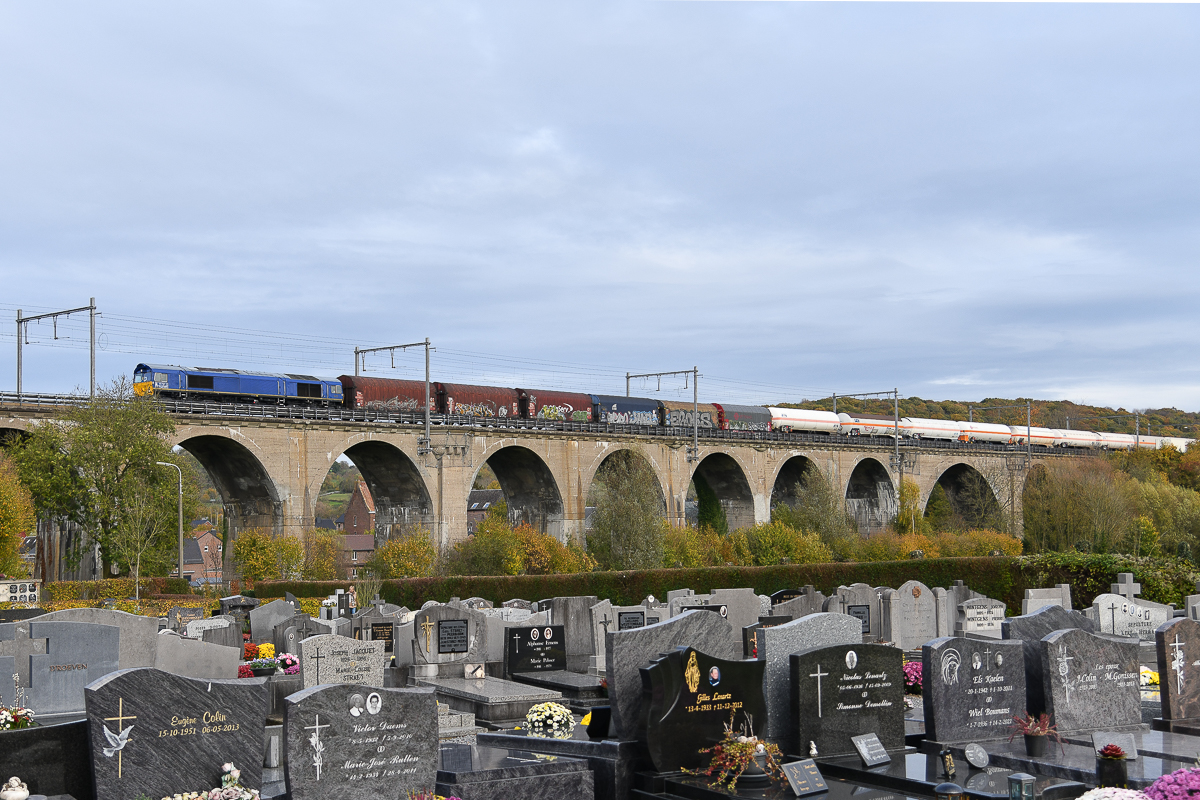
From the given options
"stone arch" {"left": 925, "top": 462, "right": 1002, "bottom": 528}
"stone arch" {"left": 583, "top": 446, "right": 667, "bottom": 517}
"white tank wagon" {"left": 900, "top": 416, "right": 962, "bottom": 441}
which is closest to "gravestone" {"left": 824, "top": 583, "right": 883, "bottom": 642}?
"stone arch" {"left": 583, "top": 446, "right": 667, "bottom": 517}

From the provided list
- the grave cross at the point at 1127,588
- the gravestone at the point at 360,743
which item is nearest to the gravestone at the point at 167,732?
the gravestone at the point at 360,743

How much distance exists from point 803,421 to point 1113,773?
63401mm

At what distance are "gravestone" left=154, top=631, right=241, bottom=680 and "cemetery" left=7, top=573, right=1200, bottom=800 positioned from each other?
0.09ft

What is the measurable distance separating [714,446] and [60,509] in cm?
3686

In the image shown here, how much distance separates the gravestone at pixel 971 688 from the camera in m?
9.39

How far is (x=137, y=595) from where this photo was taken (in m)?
31.8

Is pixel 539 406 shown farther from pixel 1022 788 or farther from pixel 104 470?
pixel 1022 788

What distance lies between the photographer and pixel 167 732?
23.8 ft

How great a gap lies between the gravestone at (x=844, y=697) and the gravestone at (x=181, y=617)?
14.1m

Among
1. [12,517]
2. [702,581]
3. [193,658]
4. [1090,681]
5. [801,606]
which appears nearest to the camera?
[1090,681]

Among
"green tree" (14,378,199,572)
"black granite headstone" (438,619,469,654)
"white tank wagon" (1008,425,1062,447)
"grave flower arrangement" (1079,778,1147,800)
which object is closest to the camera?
"grave flower arrangement" (1079,778,1147,800)

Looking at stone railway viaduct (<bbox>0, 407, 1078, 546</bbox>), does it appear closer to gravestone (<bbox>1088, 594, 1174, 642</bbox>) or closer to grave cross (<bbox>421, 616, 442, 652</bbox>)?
grave cross (<bbox>421, 616, 442, 652</bbox>)

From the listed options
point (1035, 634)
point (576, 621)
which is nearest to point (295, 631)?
point (576, 621)

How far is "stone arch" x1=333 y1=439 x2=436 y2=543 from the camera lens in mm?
48031
